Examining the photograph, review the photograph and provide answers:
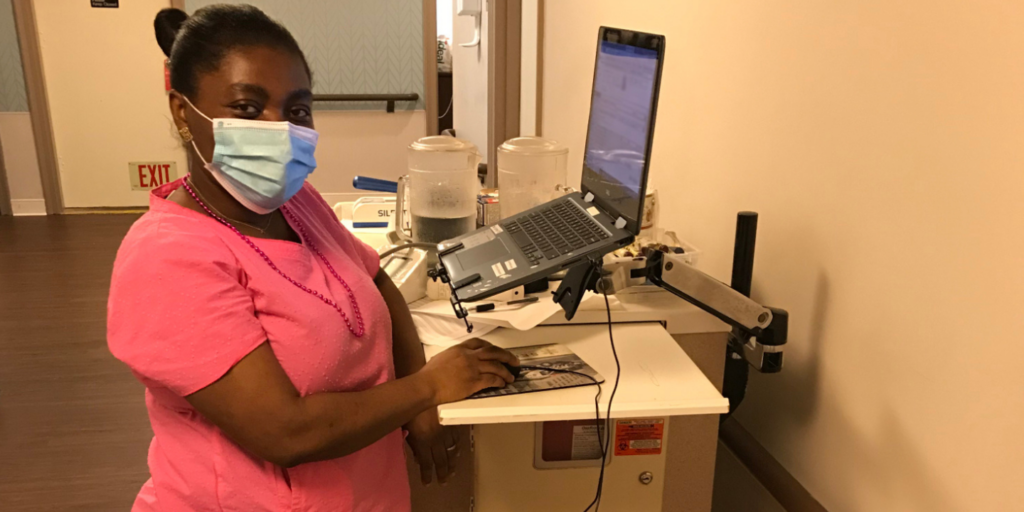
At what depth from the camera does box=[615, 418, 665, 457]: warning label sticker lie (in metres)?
1.27

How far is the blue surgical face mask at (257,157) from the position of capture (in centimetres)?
97

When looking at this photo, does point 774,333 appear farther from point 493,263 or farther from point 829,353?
point 493,263

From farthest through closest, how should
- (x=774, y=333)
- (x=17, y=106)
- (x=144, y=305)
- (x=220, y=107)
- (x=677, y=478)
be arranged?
(x=17, y=106) < (x=677, y=478) < (x=774, y=333) < (x=220, y=107) < (x=144, y=305)

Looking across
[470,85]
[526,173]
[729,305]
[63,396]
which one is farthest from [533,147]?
[470,85]

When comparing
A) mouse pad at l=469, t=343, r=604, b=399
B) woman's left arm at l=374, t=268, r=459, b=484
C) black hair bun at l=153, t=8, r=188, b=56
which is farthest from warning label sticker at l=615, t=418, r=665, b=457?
black hair bun at l=153, t=8, r=188, b=56

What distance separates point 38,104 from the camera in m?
4.88

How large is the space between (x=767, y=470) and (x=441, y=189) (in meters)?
0.92

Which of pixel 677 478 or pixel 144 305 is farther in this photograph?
pixel 677 478

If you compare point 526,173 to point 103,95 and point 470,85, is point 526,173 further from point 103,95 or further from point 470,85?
point 103,95

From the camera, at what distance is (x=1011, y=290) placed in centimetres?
91

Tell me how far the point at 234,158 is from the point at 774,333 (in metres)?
0.84

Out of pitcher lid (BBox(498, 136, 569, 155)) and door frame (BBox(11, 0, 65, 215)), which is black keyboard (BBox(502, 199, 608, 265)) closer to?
pitcher lid (BBox(498, 136, 569, 155))

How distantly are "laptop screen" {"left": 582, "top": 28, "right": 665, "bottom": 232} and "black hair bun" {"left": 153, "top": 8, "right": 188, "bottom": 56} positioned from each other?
2.23 ft

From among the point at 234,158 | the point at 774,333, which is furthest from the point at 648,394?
the point at 234,158
